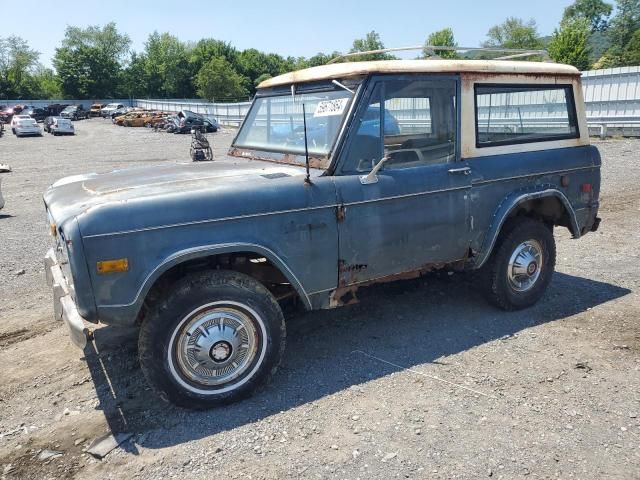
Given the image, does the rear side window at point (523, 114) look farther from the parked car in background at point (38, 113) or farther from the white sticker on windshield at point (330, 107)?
the parked car in background at point (38, 113)

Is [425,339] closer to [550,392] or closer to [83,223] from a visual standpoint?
[550,392]

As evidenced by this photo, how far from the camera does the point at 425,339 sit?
14.2 ft

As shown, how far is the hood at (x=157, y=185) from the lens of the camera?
3139 mm

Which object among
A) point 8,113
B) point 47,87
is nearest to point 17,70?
point 47,87

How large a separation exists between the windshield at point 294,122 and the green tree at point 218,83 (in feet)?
212

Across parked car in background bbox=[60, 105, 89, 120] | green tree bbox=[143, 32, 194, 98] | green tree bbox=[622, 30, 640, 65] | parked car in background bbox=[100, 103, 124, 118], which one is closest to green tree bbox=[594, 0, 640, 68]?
→ green tree bbox=[622, 30, 640, 65]

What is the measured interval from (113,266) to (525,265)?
11.7 feet

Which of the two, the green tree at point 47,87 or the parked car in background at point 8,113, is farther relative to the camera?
the green tree at point 47,87

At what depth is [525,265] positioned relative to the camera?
4.79 meters

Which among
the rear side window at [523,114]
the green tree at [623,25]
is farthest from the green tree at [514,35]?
the rear side window at [523,114]

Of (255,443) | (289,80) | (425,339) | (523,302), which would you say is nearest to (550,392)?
(425,339)

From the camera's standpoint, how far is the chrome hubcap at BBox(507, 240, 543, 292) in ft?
15.6

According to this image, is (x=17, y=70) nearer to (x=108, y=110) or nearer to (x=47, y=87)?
(x=47, y=87)

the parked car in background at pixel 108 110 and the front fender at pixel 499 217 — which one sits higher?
the parked car in background at pixel 108 110
